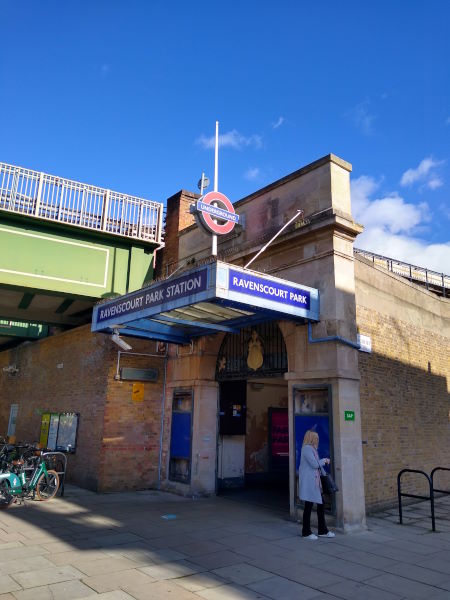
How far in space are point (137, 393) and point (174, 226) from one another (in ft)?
16.2

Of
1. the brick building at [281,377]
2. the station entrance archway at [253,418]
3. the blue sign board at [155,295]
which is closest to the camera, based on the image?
the blue sign board at [155,295]

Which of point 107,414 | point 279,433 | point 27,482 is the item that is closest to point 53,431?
point 107,414

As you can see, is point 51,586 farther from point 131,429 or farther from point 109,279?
point 109,279

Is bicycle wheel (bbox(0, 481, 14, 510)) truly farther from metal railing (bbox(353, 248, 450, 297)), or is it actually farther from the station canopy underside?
metal railing (bbox(353, 248, 450, 297))

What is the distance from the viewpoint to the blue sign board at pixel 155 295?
7.76 metres

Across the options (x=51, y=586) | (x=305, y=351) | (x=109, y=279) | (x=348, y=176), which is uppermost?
(x=348, y=176)

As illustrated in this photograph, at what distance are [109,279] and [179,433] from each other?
169 inches

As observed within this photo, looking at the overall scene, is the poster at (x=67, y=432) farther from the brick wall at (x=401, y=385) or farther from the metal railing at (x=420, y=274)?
the metal railing at (x=420, y=274)

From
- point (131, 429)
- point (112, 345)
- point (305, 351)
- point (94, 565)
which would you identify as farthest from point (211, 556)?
point (112, 345)

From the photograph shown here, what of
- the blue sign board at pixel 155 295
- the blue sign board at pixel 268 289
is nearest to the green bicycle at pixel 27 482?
the blue sign board at pixel 155 295

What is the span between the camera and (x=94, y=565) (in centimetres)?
591

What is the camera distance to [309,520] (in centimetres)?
751

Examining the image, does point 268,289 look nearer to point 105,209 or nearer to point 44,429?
point 105,209

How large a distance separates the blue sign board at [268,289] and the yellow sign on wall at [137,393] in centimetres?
562
